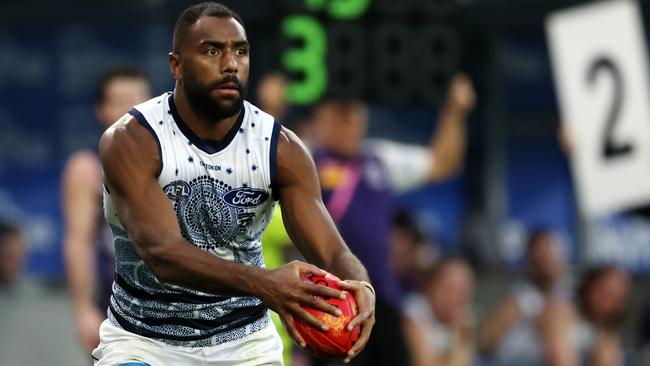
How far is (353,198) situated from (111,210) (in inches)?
144

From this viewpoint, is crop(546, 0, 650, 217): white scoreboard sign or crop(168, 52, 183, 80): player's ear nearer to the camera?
crop(168, 52, 183, 80): player's ear

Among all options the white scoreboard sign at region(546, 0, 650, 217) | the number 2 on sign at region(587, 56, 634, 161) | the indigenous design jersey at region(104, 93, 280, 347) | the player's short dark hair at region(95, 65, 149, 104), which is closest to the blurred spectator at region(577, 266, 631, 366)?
the white scoreboard sign at region(546, 0, 650, 217)

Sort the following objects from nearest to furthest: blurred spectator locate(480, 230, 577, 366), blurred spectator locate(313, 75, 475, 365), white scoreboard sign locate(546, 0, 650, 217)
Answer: blurred spectator locate(313, 75, 475, 365) → white scoreboard sign locate(546, 0, 650, 217) → blurred spectator locate(480, 230, 577, 366)

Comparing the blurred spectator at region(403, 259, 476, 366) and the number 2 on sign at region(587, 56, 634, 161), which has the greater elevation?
the number 2 on sign at region(587, 56, 634, 161)

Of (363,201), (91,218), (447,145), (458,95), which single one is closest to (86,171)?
(91,218)

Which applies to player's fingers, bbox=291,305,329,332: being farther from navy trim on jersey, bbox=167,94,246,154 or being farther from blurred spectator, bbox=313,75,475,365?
blurred spectator, bbox=313,75,475,365

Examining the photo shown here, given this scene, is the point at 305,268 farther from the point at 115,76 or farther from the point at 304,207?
the point at 115,76

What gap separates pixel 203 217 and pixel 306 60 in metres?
4.40

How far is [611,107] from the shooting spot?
32.9ft

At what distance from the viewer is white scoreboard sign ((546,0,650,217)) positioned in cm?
995

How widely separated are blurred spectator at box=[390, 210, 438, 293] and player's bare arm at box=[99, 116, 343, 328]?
19.8ft

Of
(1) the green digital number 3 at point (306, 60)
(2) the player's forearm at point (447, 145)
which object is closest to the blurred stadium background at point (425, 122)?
(2) the player's forearm at point (447, 145)

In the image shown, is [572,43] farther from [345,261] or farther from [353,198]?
[345,261]

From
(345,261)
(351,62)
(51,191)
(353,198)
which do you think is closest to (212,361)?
(345,261)
